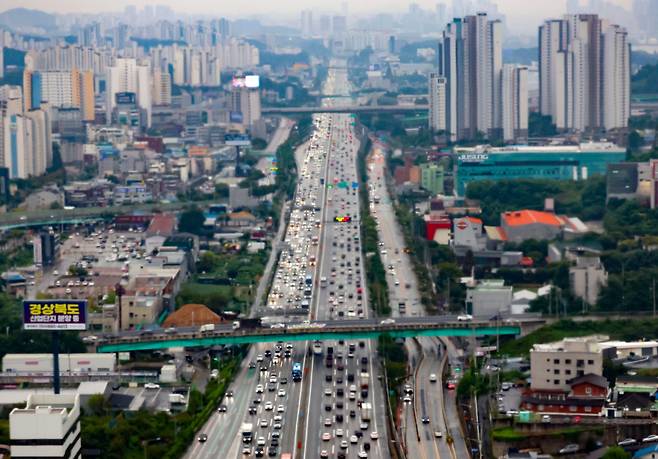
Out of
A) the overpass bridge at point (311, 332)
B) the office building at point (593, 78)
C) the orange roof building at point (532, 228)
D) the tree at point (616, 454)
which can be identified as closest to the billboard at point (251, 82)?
the office building at point (593, 78)

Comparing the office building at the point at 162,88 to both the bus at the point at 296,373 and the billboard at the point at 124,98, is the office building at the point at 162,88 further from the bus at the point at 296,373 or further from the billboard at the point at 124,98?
the bus at the point at 296,373

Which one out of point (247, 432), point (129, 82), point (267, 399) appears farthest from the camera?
point (129, 82)

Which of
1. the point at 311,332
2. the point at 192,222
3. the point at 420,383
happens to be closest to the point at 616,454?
the point at 420,383

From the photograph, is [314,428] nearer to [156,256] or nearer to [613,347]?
[613,347]

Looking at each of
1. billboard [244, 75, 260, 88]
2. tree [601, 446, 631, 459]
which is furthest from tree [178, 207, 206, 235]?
billboard [244, 75, 260, 88]

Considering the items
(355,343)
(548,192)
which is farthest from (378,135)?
(355,343)

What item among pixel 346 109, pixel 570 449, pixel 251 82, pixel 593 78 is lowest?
pixel 570 449

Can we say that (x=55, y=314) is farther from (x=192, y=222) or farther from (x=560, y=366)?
(x=192, y=222)
